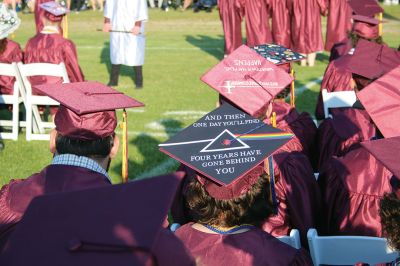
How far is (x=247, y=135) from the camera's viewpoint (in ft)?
11.8

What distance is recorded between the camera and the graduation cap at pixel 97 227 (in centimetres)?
205

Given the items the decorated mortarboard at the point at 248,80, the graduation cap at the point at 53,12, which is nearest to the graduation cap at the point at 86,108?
the decorated mortarboard at the point at 248,80

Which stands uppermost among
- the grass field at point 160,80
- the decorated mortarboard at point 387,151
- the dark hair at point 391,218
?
the decorated mortarboard at point 387,151

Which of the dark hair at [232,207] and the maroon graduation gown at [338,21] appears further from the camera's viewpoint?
the maroon graduation gown at [338,21]

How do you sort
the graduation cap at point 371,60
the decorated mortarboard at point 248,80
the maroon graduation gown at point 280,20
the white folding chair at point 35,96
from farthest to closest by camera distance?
the maroon graduation gown at point 280,20 < the white folding chair at point 35,96 < the graduation cap at point 371,60 < the decorated mortarboard at point 248,80

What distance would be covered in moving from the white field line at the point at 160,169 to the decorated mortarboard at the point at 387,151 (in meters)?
3.81

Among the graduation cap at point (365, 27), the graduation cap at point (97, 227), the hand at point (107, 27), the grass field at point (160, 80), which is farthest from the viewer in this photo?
the hand at point (107, 27)

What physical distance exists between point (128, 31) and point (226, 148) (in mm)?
8050

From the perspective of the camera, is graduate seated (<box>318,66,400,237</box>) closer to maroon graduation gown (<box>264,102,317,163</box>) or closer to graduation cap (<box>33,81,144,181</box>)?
maroon graduation gown (<box>264,102,317,163</box>)

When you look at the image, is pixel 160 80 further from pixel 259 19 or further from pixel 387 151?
pixel 387 151

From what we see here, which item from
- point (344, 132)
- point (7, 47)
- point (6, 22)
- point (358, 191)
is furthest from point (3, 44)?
point (358, 191)

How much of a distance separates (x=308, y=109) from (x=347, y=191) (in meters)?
5.60

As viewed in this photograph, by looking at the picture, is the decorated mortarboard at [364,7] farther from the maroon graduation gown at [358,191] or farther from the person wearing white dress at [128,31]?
the maroon graduation gown at [358,191]

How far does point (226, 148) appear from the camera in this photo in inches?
135
